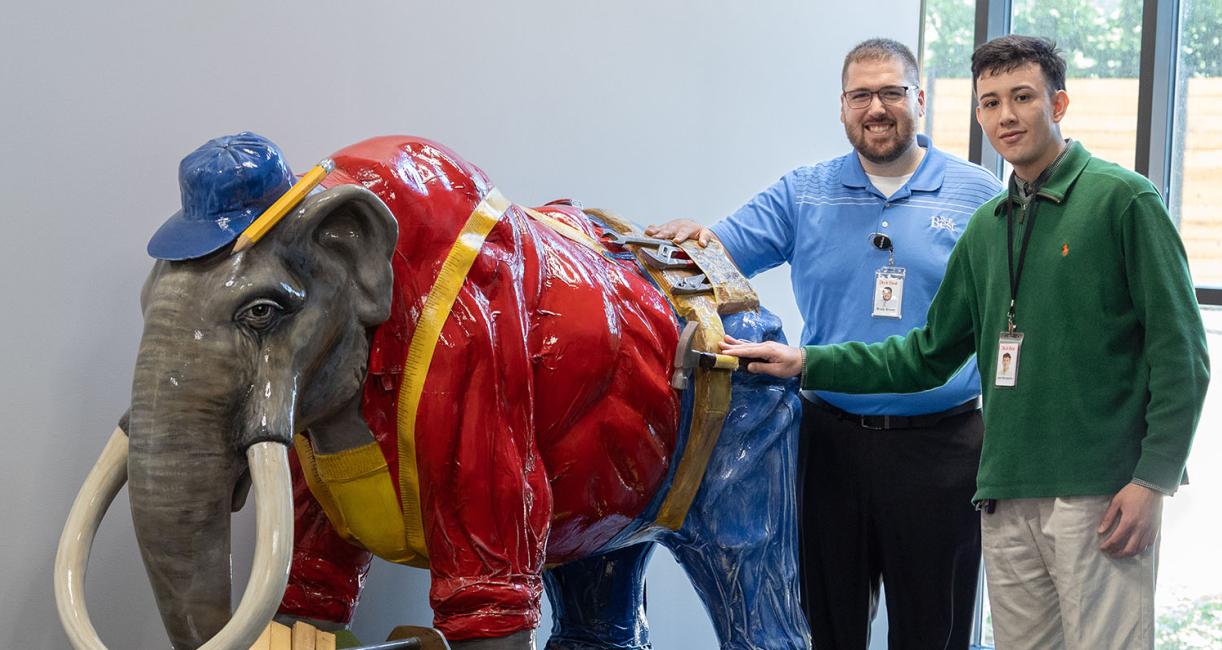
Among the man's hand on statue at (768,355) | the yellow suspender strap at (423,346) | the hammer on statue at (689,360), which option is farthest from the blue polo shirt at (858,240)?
the yellow suspender strap at (423,346)

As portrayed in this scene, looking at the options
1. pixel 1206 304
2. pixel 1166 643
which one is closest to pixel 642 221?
pixel 1206 304

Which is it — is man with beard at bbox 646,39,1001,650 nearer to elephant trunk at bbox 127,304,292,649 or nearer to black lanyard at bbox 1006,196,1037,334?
black lanyard at bbox 1006,196,1037,334

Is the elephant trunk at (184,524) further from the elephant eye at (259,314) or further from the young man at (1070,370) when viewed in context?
the young man at (1070,370)

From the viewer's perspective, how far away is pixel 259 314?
1429 mm

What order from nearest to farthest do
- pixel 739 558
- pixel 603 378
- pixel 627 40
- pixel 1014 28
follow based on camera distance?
pixel 603 378 → pixel 739 558 → pixel 627 40 → pixel 1014 28

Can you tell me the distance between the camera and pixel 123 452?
1.52 metres

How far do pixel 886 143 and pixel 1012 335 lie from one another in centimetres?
57

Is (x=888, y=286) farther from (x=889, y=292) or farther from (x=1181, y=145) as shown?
(x=1181, y=145)

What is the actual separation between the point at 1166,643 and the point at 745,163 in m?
1.97

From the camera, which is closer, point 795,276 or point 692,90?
point 795,276

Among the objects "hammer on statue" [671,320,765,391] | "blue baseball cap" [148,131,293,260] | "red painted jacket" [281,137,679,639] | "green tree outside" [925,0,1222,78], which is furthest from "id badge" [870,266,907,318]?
"green tree outside" [925,0,1222,78]

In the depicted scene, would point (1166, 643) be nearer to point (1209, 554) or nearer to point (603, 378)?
point (1209, 554)

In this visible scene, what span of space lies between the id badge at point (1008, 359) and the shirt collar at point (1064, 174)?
0.63 feet

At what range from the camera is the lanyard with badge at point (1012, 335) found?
75.0 inches
